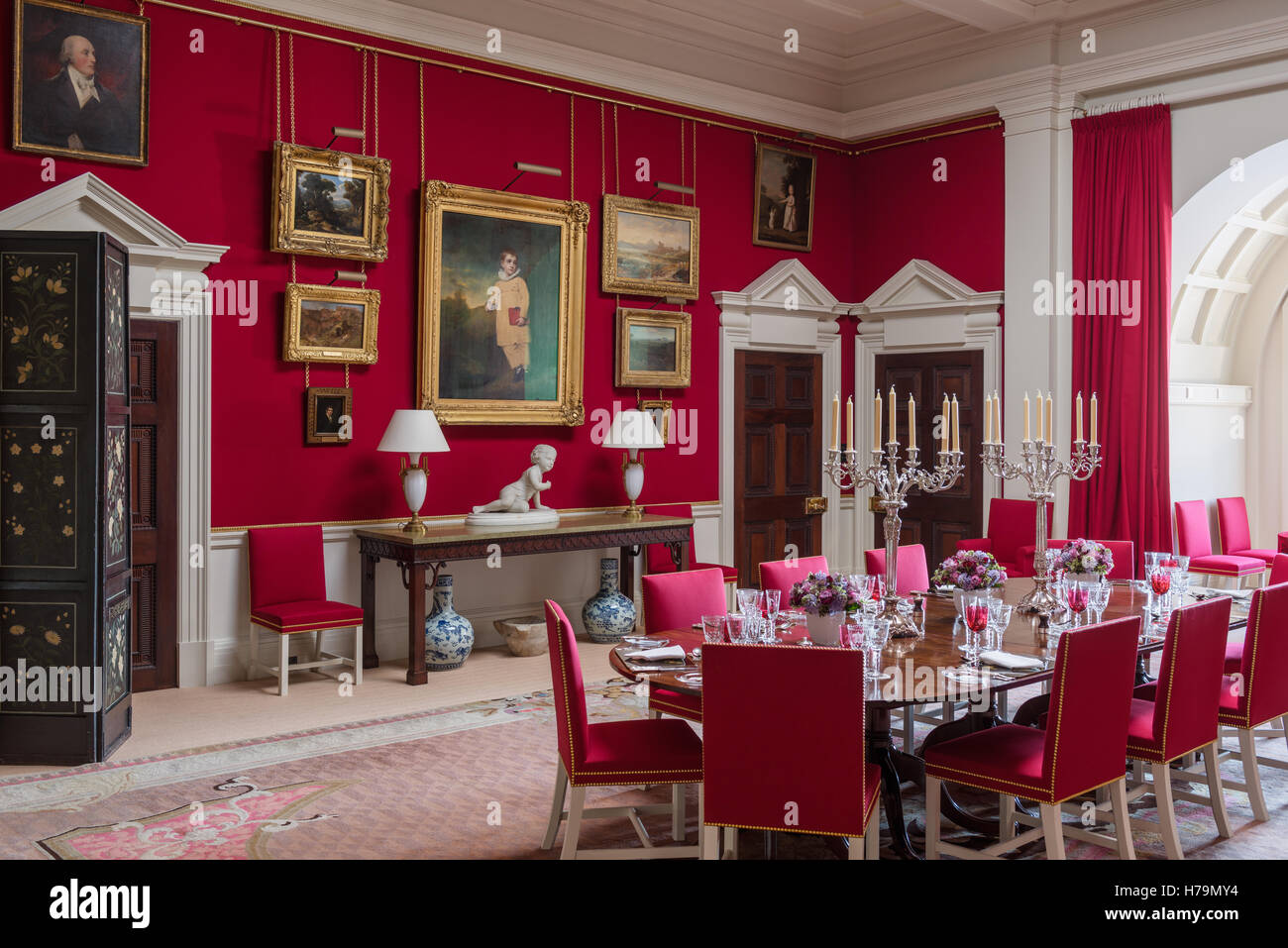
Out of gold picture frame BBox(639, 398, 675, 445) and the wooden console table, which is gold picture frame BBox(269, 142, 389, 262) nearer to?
the wooden console table

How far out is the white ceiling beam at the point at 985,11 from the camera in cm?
796

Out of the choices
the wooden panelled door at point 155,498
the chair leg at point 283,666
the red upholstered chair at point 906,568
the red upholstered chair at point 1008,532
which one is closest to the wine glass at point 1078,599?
the red upholstered chair at point 906,568

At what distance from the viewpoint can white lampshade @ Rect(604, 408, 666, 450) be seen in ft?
27.0

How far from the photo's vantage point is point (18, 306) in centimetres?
525

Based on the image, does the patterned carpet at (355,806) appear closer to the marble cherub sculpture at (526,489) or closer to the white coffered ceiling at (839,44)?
the marble cherub sculpture at (526,489)

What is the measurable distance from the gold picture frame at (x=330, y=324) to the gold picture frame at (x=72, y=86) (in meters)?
1.18

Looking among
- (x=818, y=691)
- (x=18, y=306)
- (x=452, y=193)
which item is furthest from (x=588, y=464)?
(x=818, y=691)

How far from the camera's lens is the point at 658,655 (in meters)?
4.05

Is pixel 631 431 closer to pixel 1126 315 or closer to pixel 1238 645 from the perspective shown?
pixel 1126 315

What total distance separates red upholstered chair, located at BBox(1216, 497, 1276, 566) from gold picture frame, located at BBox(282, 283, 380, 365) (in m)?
6.60

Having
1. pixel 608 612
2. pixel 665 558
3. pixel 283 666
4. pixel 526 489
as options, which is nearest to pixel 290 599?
pixel 283 666

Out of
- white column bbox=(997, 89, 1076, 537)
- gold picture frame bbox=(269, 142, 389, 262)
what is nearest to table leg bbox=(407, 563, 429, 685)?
gold picture frame bbox=(269, 142, 389, 262)

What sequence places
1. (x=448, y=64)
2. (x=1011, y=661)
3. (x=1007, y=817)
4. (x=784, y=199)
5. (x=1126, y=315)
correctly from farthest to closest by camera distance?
(x=784, y=199)
(x=1126, y=315)
(x=448, y=64)
(x=1007, y=817)
(x=1011, y=661)

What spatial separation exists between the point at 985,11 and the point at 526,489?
471cm
